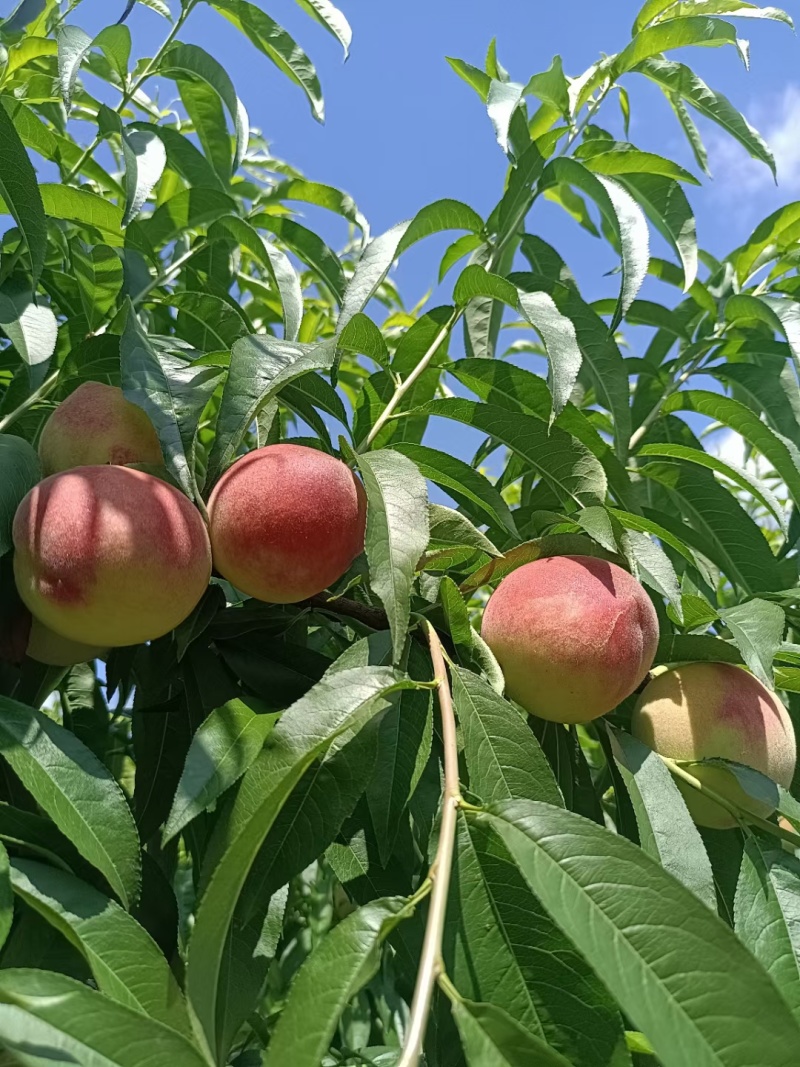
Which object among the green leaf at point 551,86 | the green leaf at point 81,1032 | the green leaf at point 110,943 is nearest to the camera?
the green leaf at point 81,1032

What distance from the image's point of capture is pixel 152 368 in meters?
0.94

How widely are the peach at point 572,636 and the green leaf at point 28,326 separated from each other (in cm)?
54

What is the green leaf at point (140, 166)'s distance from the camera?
118 centimetres

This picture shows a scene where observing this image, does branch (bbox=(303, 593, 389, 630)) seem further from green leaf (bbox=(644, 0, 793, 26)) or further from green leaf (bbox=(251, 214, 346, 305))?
green leaf (bbox=(644, 0, 793, 26))

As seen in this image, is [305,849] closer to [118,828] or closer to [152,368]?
[118,828]

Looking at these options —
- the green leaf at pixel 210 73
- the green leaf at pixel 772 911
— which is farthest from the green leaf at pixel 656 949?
the green leaf at pixel 210 73

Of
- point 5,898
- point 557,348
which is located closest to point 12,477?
point 5,898

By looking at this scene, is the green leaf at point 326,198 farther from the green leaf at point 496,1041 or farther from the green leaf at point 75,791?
the green leaf at point 496,1041

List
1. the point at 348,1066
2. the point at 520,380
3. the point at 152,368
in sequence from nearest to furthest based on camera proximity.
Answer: the point at 152,368
the point at 520,380
the point at 348,1066

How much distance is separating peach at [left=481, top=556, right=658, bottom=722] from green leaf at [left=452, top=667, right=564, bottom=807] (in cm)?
14

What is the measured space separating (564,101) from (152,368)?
696 mm

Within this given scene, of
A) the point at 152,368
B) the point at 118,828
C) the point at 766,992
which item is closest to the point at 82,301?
the point at 152,368

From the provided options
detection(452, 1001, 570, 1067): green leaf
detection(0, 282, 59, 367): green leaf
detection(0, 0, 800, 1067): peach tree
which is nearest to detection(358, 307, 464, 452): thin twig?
detection(0, 0, 800, 1067): peach tree

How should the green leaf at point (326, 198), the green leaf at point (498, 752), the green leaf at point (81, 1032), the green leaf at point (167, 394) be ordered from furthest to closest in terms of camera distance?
the green leaf at point (326, 198) → the green leaf at point (167, 394) → the green leaf at point (498, 752) → the green leaf at point (81, 1032)
